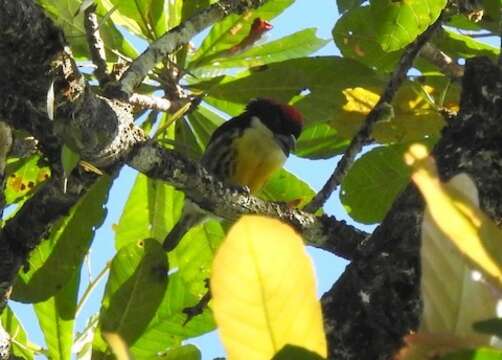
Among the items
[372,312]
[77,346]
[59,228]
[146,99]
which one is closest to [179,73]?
[146,99]

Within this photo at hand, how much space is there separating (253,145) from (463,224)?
3475 millimetres

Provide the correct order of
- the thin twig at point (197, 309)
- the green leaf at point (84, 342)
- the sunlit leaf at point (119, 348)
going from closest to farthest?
the sunlit leaf at point (119, 348) < the thin twig at point (197, 309) < the green leaf at point (84, 342)

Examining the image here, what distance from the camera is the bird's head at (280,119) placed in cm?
371

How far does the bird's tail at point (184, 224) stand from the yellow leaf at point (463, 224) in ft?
8.41

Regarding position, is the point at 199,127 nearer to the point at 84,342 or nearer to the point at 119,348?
the point at 84,342

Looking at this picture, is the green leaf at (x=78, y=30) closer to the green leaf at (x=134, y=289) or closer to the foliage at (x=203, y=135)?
the foliage at (x=203, y=135)

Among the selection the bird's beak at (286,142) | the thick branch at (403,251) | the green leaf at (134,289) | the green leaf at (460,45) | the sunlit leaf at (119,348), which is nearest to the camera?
the sunlit leaf at (119,348)

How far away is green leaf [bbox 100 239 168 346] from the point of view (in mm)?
2295

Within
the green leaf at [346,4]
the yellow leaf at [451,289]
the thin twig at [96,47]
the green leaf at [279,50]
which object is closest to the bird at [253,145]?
the green leaf at [279,50]

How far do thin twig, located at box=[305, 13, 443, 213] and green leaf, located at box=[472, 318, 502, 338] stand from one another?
1.89m

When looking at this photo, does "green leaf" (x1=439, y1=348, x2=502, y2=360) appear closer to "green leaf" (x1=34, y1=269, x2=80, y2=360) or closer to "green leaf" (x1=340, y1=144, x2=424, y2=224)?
"green leaf" (x1=34, y1=269, x2=80, y2=360)

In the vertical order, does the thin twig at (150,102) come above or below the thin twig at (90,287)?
above

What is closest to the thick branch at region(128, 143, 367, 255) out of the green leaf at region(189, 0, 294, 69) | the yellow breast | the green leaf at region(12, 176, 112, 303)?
the green leaf at region(12, 176, 112, 303)

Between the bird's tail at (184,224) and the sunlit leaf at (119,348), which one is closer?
the sunlit leaf at (119,348)
